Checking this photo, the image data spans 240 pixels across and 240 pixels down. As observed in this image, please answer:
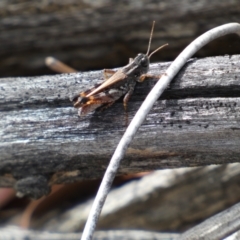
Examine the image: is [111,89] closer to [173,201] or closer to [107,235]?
[107,235]

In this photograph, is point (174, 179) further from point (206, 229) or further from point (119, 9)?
point (206, 229)

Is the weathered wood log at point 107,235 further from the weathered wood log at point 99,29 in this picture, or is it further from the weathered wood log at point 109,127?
the weathered wood log at point 99,29

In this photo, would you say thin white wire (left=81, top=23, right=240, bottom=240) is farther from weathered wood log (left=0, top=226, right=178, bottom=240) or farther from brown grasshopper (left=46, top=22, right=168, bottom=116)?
weathered wood log (left=0, top=226, right=178, bottom=240)

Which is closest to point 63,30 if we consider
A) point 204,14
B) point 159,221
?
point 204,14

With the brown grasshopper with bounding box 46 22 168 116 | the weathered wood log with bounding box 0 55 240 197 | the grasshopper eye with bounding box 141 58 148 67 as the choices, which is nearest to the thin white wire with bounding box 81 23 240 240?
the weathered wood log with bounding box 0 55 240 197

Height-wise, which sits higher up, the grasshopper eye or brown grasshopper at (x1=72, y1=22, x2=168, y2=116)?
the grasshopper eye

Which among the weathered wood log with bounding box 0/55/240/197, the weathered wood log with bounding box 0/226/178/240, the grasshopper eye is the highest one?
the grasshopper eye

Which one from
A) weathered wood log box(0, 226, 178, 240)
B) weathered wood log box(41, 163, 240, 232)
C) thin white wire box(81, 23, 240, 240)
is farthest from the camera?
weathered wood log box(41, 163, 240, 232)
